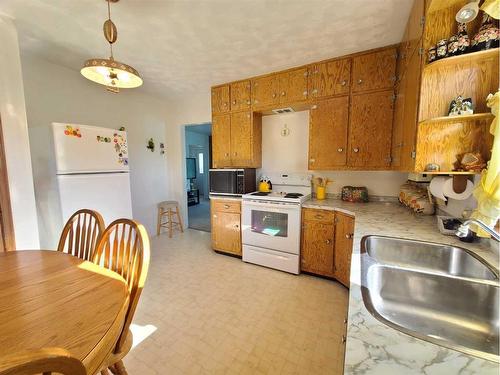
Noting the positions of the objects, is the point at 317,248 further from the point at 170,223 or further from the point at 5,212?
the point at 5,212

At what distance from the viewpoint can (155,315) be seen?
5.92ft

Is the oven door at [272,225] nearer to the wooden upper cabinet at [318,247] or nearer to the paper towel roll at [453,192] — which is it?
the wooden upper cabinet at [318,247]

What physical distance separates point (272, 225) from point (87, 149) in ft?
7.09

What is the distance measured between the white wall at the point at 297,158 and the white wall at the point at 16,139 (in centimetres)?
255

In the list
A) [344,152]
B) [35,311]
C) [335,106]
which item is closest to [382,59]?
[335,106]

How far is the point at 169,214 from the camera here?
3793 mm

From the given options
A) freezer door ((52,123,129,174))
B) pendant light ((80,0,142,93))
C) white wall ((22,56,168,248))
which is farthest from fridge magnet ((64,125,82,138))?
pendant light ((80,0,142,93))

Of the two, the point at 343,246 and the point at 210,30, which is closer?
the point at 210,30

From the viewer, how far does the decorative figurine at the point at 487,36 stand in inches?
Answer: 37.5

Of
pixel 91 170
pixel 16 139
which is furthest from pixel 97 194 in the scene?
pixel 16 139

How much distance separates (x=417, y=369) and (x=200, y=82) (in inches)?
131

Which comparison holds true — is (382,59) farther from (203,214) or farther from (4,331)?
(203,214)

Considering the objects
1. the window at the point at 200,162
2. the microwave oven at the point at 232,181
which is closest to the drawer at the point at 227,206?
the microwave oven at the point at 232,181

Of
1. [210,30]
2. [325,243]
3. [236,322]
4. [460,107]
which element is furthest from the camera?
[325,243]
